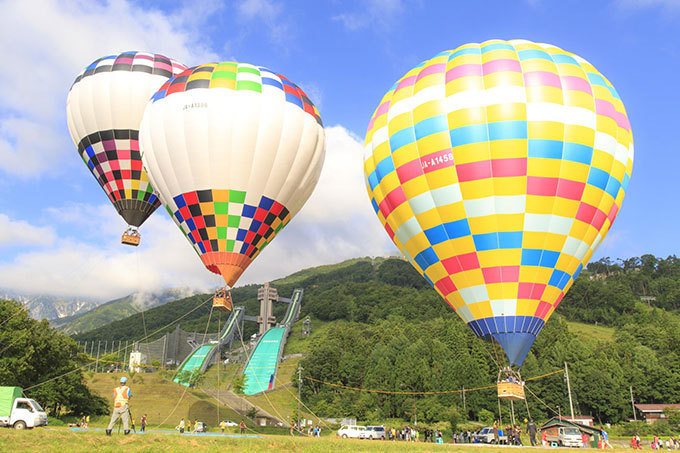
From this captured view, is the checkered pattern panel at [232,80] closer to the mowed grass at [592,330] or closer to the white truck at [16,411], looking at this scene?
the white truck at [16,411]

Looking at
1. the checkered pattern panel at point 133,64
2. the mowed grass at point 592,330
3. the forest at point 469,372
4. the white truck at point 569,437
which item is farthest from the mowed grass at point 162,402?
the mowed grass at point 592,330

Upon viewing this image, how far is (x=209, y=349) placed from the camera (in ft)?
246

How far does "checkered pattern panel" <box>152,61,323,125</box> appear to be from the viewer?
793 inches

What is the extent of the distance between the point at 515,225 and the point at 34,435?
1406 centimetres

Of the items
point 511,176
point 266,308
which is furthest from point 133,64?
point 266,308

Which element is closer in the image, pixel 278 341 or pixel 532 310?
pixel 532 310

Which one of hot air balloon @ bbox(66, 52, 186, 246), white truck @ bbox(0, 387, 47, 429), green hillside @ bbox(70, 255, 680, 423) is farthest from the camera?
green hillside @ bbox(70, 255, 680, 423)

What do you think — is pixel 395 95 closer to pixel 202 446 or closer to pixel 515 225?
pixel 515 225

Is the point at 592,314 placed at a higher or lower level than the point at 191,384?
higher

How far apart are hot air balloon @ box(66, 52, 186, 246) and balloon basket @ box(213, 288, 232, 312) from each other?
7.95m

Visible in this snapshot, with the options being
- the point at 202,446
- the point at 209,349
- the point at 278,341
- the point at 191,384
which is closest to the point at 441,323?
the point at 278,341

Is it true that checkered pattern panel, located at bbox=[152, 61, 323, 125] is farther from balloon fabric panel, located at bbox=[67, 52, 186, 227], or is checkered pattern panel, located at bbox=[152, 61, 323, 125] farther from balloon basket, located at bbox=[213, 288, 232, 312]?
balloon basket, located at bbox=[213, 288, 232, 312]

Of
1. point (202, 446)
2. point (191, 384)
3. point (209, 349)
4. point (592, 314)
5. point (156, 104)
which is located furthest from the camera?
point (592, 314)

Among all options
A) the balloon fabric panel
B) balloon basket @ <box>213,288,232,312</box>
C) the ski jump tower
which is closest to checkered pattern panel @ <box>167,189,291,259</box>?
balloon basket @ <box>213,288,232,312</box>
